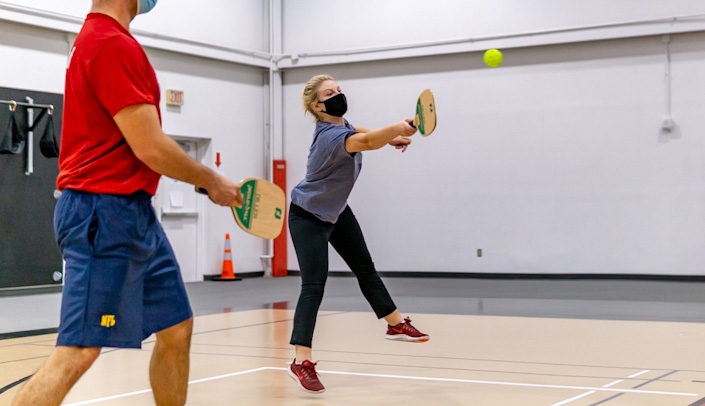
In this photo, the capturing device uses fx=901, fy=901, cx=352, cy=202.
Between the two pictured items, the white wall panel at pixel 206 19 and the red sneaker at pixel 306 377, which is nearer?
the red sneaker at pixel 306 377

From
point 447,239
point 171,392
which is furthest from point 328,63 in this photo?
point 171,392

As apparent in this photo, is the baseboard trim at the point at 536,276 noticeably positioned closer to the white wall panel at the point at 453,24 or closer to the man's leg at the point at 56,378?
the white wall panel at the point at 453,24

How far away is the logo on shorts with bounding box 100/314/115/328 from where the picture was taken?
283 centimetres

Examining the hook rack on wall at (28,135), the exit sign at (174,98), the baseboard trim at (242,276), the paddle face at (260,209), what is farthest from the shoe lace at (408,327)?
the baseboard trim at (242,276)

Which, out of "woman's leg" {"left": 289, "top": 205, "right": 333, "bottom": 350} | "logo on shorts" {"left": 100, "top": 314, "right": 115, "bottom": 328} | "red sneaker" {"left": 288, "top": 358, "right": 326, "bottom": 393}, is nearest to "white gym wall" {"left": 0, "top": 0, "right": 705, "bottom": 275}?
"woman's leg" {"left": 289, "top": 205, "right": 333, "bottom": 350}

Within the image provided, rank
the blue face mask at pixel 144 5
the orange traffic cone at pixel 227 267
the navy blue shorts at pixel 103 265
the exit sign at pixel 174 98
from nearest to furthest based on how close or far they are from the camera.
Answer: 1. the navy blue shorts at pixel 103 265
2. the blue face mask at pixel 144 5
3. the exit sign at pixel 174 98
4. the orange traffic cone at pixel 227 267

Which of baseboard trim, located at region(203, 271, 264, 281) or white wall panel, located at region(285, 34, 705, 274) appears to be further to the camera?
baseboard trim, located at region(203, 271, 264, 281)

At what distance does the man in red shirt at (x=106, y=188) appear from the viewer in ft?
9.06

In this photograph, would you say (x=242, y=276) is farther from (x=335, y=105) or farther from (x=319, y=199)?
(x=335, y=105)

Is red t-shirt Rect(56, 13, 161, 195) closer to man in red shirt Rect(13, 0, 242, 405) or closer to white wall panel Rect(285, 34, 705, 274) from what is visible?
man in red shirt Rect(13, 0, 242, 405)

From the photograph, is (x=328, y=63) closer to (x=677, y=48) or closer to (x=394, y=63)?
(x=394, y=63)

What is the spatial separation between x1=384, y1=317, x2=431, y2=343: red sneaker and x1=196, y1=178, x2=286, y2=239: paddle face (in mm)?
2147

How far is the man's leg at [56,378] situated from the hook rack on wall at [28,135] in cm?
947

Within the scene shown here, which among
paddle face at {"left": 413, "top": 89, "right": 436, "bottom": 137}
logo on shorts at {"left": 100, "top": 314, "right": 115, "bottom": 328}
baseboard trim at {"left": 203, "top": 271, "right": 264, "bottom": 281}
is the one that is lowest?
baseboard trim at {"left": 203, "top": 271, "right": 264, "bottom": 281}
